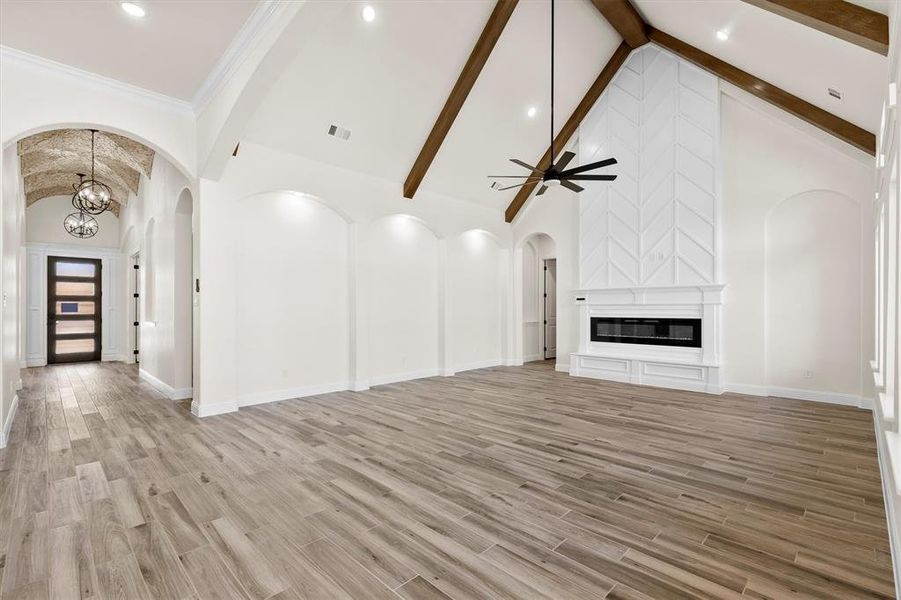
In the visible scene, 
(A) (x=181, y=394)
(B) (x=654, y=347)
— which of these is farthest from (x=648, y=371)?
(A) (x=181, y=394)

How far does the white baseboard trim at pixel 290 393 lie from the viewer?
5.59 meters

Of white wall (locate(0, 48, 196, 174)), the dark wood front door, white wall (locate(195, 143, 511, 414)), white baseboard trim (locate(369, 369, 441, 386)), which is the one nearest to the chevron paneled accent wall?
white wall (locate(195, 143, 511, 414))

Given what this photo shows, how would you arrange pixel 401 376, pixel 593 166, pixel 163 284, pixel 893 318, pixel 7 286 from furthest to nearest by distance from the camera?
pixel 401 376 → pixel 163 284 → pixel 593 166 → pixel 7 286 → pixel 893 318

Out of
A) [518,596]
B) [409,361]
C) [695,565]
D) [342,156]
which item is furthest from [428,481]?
[342,156]

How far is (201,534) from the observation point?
7.94 ft

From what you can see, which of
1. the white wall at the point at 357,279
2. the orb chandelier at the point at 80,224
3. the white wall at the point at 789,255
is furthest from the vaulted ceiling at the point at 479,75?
the orb chandelier at the point at 80,224

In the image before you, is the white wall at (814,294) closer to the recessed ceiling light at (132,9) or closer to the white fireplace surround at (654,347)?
the white fireplace surround at (654,347)

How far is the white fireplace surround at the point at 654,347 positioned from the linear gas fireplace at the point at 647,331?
7cm

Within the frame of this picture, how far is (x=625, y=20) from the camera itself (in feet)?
20.9

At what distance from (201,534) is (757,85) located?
25.7 feet

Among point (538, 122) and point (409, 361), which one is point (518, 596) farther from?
point (538, 122)

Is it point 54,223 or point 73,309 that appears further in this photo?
point 73,309

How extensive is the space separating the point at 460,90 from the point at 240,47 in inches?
121

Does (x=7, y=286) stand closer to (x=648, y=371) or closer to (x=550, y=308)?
(x=648, y=371)
